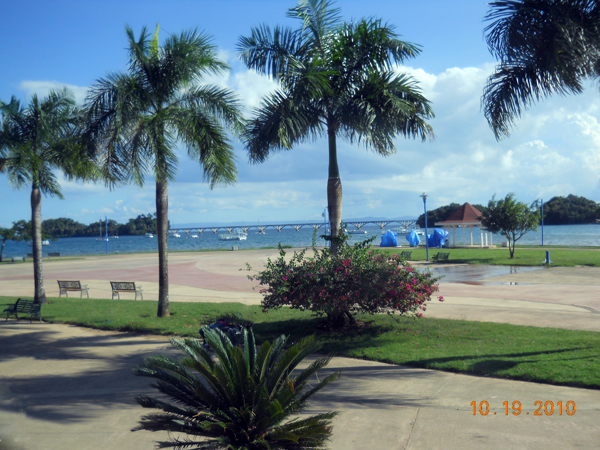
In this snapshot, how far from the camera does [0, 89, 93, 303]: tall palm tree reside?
15352 mm

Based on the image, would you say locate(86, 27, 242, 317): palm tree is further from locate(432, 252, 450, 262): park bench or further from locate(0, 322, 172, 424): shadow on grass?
locate(432, 252, 450, 262): park bench

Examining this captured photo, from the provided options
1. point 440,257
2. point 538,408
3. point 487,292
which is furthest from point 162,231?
point 440,257

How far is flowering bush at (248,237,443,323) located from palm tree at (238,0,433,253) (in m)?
1.21

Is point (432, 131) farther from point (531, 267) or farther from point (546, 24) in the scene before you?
point (531, 267)

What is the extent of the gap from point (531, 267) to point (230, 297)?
18004mm

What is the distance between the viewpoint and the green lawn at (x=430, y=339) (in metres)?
7.27

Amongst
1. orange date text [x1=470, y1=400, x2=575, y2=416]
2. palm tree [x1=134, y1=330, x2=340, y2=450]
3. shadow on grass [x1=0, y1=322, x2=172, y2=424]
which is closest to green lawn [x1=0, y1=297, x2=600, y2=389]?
orange date text [x1=470, y1=400, x2=575, y2=416]

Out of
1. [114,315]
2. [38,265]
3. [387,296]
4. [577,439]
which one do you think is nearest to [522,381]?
[577,439]

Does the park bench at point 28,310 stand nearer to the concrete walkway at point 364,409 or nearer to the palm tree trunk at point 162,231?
the palm tree trunk at point 162,231

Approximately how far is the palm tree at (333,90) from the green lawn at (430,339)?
2389mm

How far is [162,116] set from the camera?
12.2 meters

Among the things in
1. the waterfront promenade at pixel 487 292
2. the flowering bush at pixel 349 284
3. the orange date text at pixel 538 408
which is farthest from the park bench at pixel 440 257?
the orange date text at pixel 538 408

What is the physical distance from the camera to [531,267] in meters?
26.3

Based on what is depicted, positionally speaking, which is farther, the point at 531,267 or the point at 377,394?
the point at 531,267
